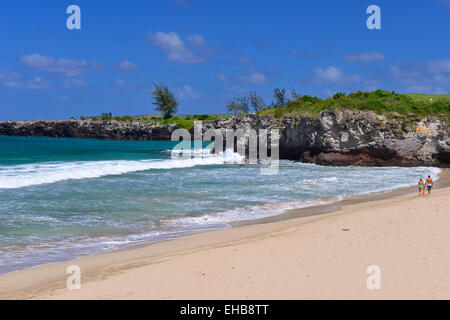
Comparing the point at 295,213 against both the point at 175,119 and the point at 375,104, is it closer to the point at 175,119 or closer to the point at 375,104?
the point at 375,104

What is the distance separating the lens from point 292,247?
8500 mm

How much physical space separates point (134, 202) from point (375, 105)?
25194mm

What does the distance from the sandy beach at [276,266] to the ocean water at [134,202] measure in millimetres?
1449

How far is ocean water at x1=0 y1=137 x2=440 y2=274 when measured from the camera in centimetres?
1039

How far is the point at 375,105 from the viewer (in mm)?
34125

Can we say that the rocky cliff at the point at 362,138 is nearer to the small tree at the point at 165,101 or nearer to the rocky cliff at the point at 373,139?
the rocky cliff at the point at 373,139

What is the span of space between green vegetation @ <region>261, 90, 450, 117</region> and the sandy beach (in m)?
24.6

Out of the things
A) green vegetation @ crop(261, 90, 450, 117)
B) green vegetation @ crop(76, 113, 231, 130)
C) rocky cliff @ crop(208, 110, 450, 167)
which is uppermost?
green vegetation @ crop(76, 113, 231, 130)

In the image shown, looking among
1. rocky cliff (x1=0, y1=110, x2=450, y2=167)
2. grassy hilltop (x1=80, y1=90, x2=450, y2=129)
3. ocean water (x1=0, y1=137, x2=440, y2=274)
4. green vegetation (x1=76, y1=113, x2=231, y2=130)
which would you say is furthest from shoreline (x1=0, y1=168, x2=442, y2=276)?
green vegetation (x1=76, y1=113, x2=231, y2=130)

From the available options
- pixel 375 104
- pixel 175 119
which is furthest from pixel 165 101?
pixel 375 104

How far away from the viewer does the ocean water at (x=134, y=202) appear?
10.4 metres

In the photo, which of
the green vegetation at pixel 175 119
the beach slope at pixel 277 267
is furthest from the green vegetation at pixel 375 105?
the green vegetation at pixel 175 119

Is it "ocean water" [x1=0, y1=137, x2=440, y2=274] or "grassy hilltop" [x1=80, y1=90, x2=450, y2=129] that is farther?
"grassy hilltop" [x1=80, y1=90, x2=450, y2=129]

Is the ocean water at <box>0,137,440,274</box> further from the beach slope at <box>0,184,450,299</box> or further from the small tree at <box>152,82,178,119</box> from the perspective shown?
the small tree at <box>152,82,178,119</box>
